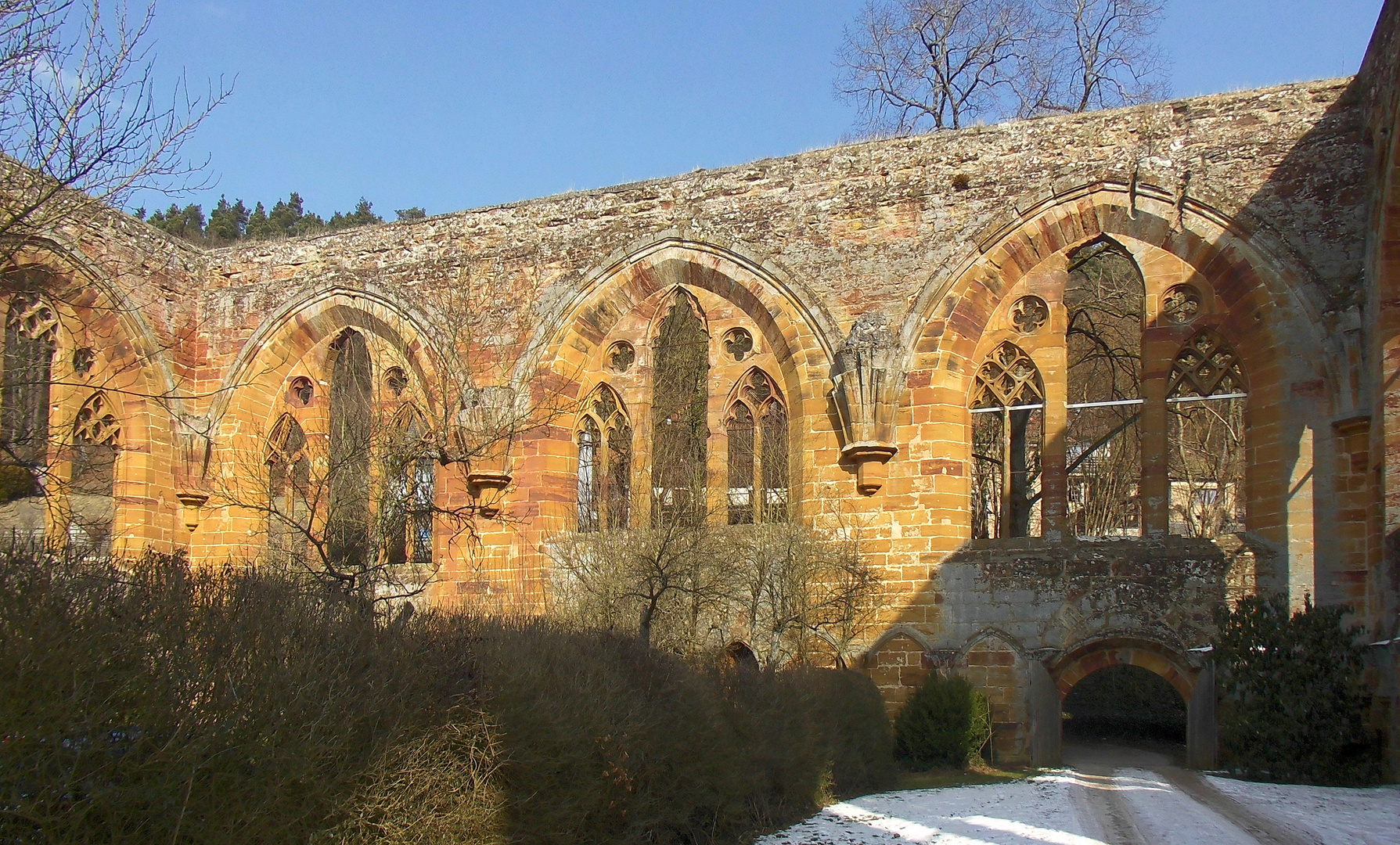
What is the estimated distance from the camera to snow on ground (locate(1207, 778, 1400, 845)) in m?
7.89

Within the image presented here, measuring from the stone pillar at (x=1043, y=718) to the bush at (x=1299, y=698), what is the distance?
6.29 ft

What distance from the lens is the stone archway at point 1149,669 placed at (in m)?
11.8

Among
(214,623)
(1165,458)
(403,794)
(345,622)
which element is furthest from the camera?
(1165,458)

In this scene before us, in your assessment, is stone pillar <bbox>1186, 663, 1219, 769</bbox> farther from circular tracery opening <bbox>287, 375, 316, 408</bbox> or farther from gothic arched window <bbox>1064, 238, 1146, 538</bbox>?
circular tracery opening <bbox>287, 375, 316, 408</bbox>

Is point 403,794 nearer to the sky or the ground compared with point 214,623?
nearer to the ground

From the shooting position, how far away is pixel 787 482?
537 inches

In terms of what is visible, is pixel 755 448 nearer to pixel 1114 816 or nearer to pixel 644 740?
pixel 1114 816

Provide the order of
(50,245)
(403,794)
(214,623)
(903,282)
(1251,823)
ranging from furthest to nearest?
(903,282)
(50,245)
(1251,823)
(403,794)
(214,623)

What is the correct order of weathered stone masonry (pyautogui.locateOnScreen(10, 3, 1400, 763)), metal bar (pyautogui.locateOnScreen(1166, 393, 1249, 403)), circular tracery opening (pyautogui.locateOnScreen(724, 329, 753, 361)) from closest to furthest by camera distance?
weathered stone masonry (pyautogui.locateOnScreen(10, 3, 1400, 763)) < metal bar (pyautogui.locateOnScreen(1166, 393, 1249, 403)) < circular tracery opening (pyautogui.locateOnScreen(724, 329, 753, 361))

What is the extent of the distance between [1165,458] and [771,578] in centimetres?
422

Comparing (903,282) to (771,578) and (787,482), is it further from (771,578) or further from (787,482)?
(771,578)

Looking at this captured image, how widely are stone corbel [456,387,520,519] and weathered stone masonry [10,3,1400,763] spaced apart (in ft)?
0.68

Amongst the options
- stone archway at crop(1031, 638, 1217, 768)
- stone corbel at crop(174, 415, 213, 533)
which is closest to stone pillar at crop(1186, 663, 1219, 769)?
stone archway at crop(1031, 638, 1217, 768)

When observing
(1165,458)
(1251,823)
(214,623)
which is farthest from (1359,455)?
(214,623)
